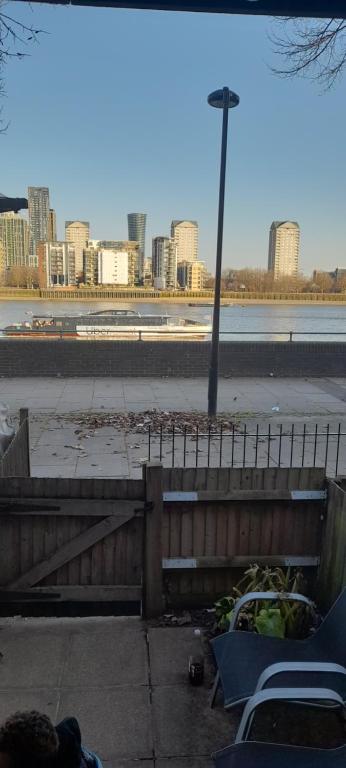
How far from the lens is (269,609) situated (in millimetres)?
3584

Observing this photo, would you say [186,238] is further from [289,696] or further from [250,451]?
[289,696]

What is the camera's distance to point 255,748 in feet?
7.64

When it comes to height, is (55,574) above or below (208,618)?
above

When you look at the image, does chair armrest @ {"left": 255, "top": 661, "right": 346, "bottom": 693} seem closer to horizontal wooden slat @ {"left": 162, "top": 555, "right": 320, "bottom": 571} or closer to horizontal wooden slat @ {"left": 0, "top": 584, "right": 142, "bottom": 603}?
horizontal wooden slat @ {"left": 162, "top": 555, "right": 320, "bottom": 571}

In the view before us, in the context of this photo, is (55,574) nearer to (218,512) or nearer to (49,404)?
(218,512)

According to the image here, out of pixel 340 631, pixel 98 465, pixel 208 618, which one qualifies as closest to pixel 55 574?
pixel 208 618

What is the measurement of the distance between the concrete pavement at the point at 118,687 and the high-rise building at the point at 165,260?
93115mm

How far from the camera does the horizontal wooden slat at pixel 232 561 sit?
13.4ft

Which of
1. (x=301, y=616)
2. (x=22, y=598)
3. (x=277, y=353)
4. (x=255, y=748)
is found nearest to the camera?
(x=255, y=748)

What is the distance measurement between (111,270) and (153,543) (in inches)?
3271

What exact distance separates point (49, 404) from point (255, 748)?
9846 millimetres

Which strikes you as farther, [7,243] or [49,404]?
[7,243]

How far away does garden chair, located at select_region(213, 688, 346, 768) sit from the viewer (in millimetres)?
2262

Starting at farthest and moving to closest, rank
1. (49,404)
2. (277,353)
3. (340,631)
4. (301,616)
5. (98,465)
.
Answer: (277,353) → (49,404) → (98,465) → (301,616) → (340,631)
